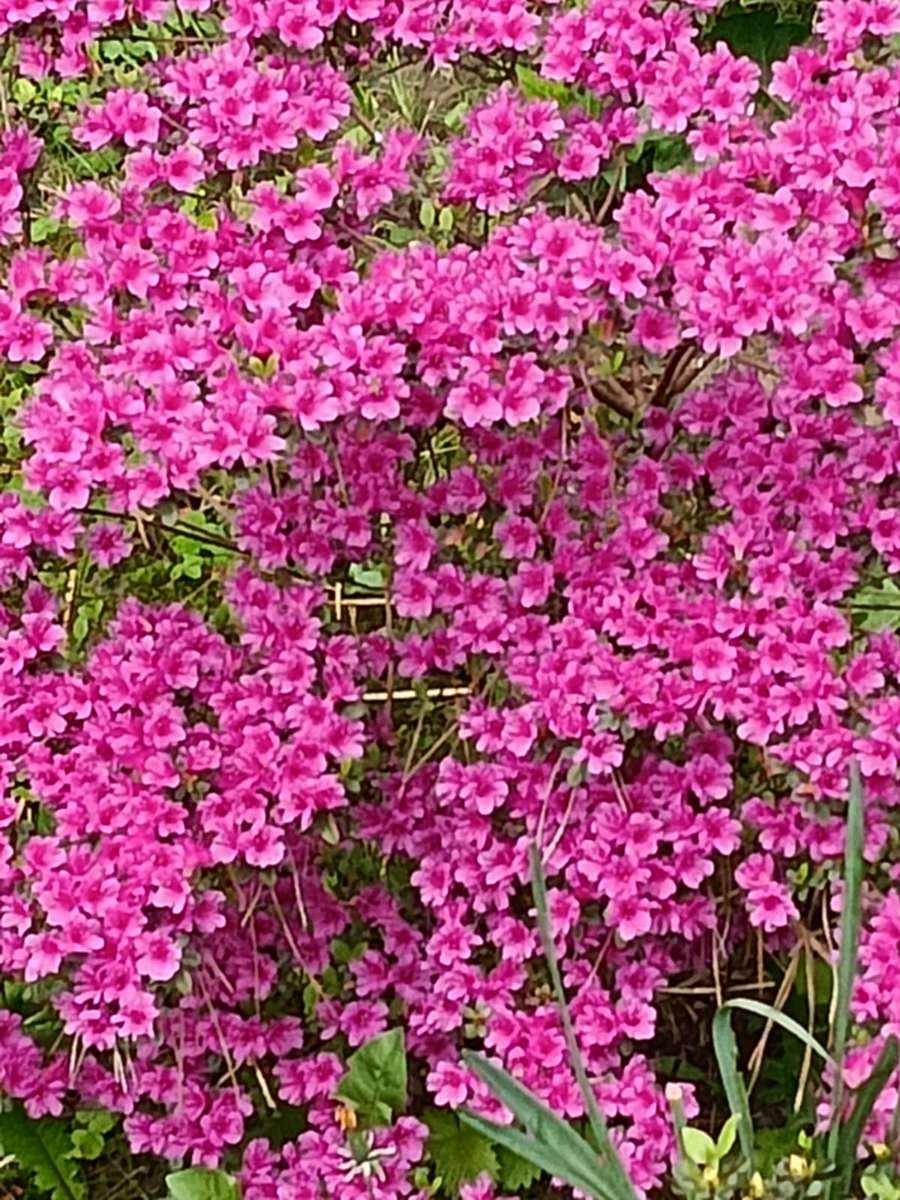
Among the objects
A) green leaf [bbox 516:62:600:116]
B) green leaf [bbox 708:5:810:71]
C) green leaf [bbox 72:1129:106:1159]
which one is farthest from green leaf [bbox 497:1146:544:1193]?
green leaf [bbox 708:5:810:71]

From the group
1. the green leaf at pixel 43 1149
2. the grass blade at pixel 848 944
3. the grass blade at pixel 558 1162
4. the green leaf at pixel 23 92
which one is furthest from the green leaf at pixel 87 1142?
the green leaf at pixel 23 92

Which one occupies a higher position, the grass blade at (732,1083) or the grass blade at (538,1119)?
the grass blade at (538,1119)

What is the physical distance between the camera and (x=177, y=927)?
1476mm

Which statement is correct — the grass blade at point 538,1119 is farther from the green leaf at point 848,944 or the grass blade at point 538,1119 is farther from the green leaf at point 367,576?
the green leaf at point 367,576

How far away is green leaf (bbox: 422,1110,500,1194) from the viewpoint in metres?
1.67

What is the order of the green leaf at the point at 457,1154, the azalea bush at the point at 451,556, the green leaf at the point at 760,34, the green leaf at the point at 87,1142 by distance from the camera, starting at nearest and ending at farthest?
the azalea bush at the point at 451,556, the green leaf at the point at 457,1154, the green leaf at the point at 87,1142, the green leaf at the point at 760,34

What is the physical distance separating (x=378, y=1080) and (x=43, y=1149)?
0.38 metres

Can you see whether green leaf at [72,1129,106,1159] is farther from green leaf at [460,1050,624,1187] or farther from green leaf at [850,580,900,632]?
green leaf at [850,580,900,632]

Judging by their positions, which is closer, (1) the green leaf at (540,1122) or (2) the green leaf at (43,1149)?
(1) the green leaf at (540,1122)

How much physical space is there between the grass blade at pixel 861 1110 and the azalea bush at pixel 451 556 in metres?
0.25

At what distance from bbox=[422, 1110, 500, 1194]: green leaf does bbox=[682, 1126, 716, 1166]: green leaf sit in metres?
0.51

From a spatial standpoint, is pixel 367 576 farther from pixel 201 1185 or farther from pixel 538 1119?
pixel 538 1119

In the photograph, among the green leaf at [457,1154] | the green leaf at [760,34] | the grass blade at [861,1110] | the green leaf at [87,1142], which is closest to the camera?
the grass blade at [861,1110]

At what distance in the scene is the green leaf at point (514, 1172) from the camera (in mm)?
1672
